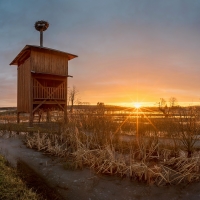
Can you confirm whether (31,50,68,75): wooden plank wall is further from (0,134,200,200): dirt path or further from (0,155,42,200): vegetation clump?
(0,155,42,200): vegetation clump

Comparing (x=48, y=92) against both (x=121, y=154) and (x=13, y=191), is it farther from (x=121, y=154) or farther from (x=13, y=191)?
(x=13, y=191)

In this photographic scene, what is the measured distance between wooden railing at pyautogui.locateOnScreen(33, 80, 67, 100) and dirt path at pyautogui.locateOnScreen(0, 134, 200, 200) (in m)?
11.6

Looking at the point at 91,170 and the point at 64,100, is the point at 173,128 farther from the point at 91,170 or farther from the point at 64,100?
the point at 64,100

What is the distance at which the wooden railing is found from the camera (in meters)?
20.2

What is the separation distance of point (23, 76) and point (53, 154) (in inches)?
514

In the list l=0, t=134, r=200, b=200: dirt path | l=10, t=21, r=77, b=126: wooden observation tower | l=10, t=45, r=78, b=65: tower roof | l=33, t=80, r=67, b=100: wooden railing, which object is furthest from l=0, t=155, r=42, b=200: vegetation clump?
l=10, t=45, r=78, b=65: tower roof

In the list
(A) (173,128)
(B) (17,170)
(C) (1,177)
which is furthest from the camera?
(A) (173,128)

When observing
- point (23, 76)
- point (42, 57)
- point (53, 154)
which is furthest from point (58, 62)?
point (53, 154)

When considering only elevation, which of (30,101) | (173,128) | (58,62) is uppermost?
(58,62)

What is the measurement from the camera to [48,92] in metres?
20.8

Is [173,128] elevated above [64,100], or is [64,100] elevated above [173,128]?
[64,100]

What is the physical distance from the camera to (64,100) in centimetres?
2217

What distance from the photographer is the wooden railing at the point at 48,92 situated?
66.1 ft

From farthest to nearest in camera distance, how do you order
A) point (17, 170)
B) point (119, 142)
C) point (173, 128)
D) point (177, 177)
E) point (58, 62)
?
point (58, 62), point (119, 142), point (173, 128), point (17, 170), point (177, 177)
